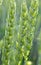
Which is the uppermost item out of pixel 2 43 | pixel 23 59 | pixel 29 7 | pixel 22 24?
pixel 29 7

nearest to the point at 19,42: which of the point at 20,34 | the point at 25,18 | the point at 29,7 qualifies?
the point at 20,34

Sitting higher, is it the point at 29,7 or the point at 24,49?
the point at 29,7

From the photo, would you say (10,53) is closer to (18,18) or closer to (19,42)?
(19,42)

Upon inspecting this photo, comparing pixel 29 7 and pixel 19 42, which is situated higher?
pixel 29 7

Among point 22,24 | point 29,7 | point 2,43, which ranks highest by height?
point 29,7

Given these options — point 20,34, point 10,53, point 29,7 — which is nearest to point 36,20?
point 29,7

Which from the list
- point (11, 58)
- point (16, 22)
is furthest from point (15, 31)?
point (11, 58)

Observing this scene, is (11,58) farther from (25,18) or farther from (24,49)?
(25,18)

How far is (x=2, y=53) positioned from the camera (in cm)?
293

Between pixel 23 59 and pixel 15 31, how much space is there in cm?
35

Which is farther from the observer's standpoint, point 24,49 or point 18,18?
point 18,18

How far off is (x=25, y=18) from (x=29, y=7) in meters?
0.31

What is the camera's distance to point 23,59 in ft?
9.89

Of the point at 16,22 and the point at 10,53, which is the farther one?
the point at 16,22
